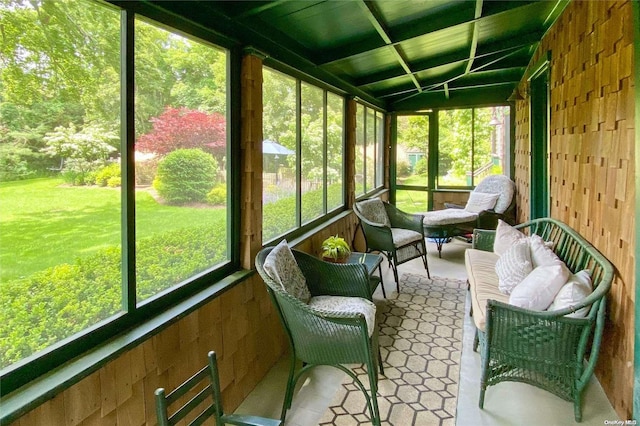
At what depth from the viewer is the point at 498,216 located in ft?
19.7

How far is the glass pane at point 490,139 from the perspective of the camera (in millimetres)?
6938

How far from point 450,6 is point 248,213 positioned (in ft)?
7.41

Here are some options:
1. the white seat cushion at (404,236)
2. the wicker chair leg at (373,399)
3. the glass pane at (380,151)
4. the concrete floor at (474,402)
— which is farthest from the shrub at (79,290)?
the glass pane at (380,151)

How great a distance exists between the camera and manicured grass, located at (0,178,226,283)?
1.30 metres

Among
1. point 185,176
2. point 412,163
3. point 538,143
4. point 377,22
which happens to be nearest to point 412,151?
point 412,163

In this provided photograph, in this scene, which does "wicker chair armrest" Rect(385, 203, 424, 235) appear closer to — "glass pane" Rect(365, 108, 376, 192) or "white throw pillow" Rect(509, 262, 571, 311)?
"glass pane" Rect(365, 108, 376, 192)

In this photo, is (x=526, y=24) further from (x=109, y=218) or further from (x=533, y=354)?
(x=109, y=218)

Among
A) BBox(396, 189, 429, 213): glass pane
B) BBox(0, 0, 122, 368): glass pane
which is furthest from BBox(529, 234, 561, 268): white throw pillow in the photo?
BBox(396, 189, 429, 213): glass pane

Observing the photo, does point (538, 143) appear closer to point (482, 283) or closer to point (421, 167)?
point (482, 283)

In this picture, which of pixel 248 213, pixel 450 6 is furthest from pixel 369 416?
pixel 450 6

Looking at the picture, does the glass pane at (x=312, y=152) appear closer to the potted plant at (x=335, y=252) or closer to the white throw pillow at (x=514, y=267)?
the potted plant at (x=335, y=252)

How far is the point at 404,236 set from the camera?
464 cm

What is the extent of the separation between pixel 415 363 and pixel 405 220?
2.41 metres

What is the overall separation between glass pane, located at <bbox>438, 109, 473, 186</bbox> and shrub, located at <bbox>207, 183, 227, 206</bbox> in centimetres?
563
